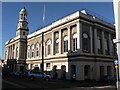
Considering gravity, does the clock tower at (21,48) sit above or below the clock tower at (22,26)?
below

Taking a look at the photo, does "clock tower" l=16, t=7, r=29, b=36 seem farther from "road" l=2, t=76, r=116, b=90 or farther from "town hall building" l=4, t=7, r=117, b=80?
"road" l=2, t=76, r=116, b=90

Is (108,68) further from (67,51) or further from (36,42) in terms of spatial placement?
(36,42)

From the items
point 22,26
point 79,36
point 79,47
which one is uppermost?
point 22,26

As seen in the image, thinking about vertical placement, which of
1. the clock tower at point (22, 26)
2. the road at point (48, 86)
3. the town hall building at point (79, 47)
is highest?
the clock tower at point (22, 26)

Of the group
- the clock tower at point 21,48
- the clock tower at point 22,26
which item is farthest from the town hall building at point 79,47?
the clock tower at point 22,26

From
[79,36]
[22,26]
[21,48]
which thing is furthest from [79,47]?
[22,26]

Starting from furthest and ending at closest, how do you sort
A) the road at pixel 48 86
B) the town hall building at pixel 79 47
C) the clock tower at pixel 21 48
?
1. the clock tower at pixel 21 48
2. the town hall building at pixel 79 47
3. the road at pixel 48 86

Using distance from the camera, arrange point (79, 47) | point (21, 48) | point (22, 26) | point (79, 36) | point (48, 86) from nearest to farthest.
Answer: point (48, 86) < point (79, 47) < point (79, 36) < point (21, 48) < point (22, 26)

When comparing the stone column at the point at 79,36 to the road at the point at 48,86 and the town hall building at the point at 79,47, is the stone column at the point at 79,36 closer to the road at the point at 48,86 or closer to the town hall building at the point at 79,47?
the town hall building at the point at 79,47

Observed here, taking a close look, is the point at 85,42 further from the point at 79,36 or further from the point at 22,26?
the point at 22,26

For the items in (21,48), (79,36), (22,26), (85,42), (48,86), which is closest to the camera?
(48,86)

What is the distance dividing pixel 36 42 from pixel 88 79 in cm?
2107

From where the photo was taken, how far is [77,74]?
37469mm

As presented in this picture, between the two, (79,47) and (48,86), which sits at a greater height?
(79,47)
